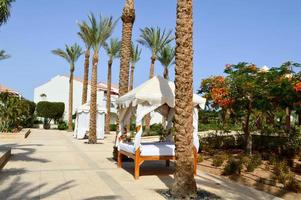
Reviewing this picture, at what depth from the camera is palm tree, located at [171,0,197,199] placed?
8.44 metres

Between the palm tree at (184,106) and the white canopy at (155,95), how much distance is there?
9.06 feet

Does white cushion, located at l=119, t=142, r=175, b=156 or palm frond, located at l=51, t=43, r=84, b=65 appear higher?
palm frond, located at l=51, t=43, r=84, b=65

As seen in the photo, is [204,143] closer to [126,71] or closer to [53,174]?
[126,71]

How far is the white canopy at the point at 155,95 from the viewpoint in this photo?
11.3m

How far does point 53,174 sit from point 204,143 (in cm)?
978

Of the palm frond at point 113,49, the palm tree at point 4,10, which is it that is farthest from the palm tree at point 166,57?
the palm tree at point 4,10

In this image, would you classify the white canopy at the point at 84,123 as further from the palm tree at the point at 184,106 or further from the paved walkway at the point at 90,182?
the palm tree at the point at 184,106

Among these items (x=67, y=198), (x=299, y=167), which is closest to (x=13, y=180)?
(x=67, y=198)

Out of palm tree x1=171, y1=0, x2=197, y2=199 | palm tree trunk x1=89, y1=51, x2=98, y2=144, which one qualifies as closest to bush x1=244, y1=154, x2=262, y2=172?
palm tree x1=171, y1=0, x2=197, y2=199

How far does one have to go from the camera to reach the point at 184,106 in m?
8.53

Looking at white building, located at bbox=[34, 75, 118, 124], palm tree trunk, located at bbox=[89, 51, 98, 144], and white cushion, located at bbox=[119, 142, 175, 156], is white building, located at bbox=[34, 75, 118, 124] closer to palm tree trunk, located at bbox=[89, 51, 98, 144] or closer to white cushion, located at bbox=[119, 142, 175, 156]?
palm tree trunk, located at bbox=[89, 51, 98, 144]

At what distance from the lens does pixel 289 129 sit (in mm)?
17828

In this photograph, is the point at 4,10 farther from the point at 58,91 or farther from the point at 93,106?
the point at 58,91

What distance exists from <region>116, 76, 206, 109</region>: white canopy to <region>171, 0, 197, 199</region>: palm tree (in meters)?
2.76
